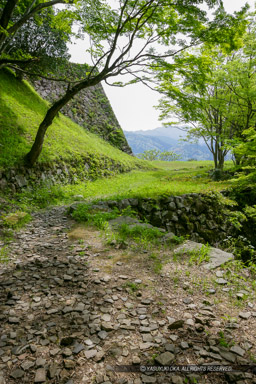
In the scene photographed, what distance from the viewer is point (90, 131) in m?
26.0

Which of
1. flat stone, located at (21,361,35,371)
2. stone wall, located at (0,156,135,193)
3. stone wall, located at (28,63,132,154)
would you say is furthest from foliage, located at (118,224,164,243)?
stone wall, located at (28,63,132,154)

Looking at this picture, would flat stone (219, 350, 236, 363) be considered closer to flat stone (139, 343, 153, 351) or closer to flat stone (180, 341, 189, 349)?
flat stone (180, 341, 189, 349)

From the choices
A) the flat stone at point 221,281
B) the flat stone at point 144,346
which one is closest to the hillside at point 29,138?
the flat stone at point 144,346

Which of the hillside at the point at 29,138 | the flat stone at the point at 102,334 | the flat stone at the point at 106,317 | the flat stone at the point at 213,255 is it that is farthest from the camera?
the hillside at the point at 29,138

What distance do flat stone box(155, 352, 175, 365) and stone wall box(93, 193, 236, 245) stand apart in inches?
282

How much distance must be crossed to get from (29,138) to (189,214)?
10.2 m

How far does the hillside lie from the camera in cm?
1103

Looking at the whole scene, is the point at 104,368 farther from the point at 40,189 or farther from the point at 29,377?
the point at 40,189

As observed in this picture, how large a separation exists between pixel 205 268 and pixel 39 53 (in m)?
18.2

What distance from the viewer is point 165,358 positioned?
250 cm

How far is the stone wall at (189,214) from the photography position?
33.4ft

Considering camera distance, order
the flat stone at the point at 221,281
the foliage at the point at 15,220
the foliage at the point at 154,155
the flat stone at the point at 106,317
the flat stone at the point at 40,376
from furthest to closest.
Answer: the foliage at the point at 154,155
the foliage at the point at 15,220
the flat stone at the point at 221,281
the flat stone at the point at 106,317
the flat stone at the point at 40,376

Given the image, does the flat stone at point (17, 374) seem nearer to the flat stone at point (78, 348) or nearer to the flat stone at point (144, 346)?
the flat stone at point (78, 348)

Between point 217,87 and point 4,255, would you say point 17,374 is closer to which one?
point 4,255
